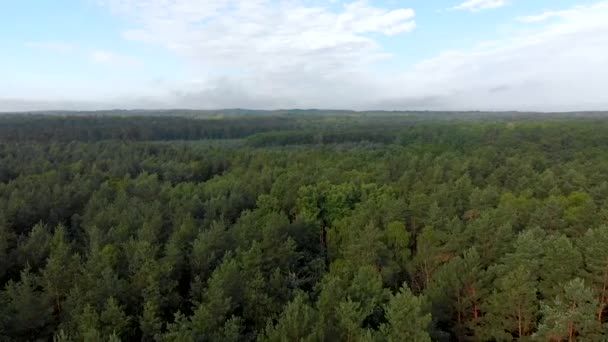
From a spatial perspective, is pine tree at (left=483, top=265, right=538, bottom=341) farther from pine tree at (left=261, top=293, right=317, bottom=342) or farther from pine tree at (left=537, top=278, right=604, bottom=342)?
pine tree at (left=261, top=293, right=317, bottom=342)

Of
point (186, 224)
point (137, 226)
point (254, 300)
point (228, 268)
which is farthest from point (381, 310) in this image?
point (137, 226)

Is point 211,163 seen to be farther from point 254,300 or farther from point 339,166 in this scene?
point 254,300

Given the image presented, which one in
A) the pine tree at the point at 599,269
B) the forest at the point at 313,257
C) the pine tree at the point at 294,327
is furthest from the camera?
the pine tree at the point at 599,269

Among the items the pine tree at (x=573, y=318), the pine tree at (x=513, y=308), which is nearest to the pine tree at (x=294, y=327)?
the pine tree at (x=513, y=308)

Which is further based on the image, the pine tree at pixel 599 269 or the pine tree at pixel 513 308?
the pine tree at pixel 599 269

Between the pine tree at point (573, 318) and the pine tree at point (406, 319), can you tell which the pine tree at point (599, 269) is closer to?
the pine tree at point (573, 318)

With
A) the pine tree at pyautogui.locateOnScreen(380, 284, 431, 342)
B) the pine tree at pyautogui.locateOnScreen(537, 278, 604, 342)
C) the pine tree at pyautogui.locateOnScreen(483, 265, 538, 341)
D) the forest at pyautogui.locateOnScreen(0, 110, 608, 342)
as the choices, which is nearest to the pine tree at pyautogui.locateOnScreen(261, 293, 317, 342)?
the forest at pyautogui.locateOnScreen(0, 110, 608, 342)

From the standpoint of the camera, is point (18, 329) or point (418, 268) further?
point (418, 268)

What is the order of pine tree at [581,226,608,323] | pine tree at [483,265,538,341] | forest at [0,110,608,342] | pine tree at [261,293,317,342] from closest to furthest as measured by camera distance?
1. pine tree at [261,293,317,342]
2. forest at [0,110,608,342]
3. pine tree at [483,265,538,341]
4. pine tree at [581,226,608,323]
